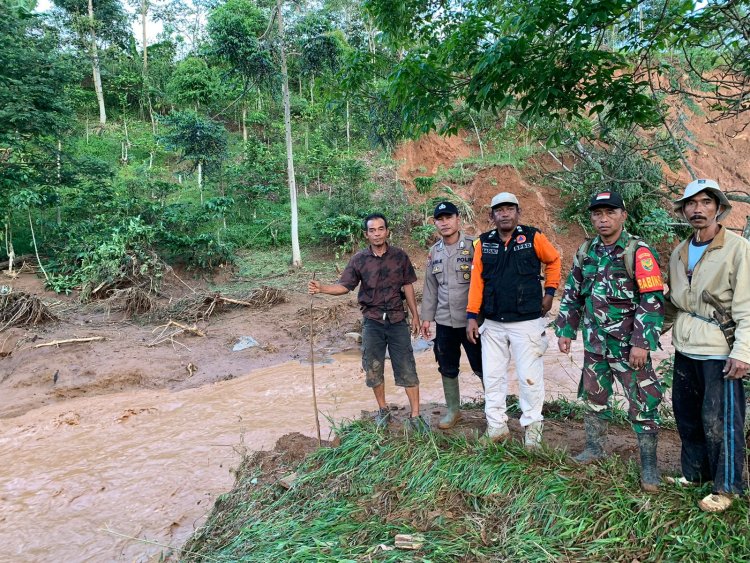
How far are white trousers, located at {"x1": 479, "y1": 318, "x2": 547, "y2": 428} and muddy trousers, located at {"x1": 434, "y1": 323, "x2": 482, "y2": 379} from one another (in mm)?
307

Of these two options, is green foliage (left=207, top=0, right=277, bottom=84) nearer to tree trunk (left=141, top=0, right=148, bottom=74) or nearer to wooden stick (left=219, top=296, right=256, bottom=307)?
wooden stick (left=219, top=296, right=256, bottom=307)

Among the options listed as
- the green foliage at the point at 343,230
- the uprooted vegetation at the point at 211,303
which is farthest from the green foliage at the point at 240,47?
the uprooted vegetation at the point at 211,303

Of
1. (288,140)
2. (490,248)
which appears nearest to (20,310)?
(288,140)

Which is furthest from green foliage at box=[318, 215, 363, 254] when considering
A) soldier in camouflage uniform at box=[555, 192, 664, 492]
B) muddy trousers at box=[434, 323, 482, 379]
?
soldier in camouflage uniform at box=[555, 192, 664, 492]

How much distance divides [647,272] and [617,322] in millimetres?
334

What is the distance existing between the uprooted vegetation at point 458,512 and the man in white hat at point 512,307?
10.8 inches

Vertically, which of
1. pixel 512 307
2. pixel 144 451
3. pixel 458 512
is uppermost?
pixel 512 307

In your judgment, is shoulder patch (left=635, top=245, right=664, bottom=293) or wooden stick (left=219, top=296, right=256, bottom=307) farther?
wooden stick (left=219, top=296, right=256, bottom=307)

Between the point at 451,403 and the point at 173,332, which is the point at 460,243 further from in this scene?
the point at 173,332

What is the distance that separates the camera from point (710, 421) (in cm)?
242

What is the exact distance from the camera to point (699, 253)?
2.52 meters

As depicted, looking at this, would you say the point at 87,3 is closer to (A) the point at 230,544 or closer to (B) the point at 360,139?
(B) the point at 360,139

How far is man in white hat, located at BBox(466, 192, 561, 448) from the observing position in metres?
3.22

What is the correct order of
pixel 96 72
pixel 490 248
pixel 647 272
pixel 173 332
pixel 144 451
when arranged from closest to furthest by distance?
pixel 647 272 < pixel 490 248 < pixel 144 451 < pixel 173 332 < pixel 96 72
